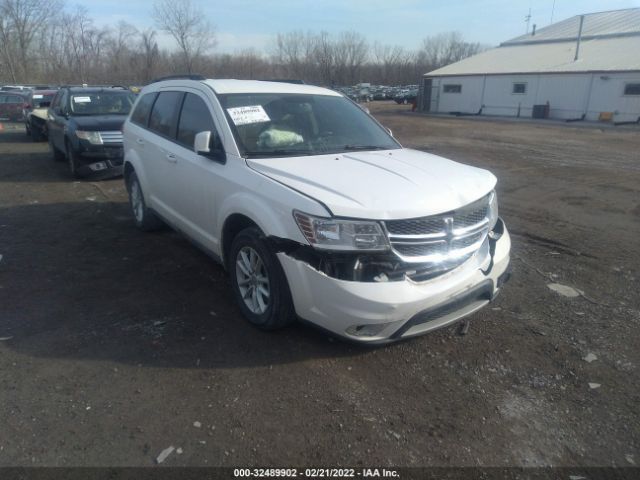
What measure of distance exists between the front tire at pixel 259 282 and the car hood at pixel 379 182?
530 millimetres

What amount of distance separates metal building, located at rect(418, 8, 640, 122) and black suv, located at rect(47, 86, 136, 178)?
26.8m

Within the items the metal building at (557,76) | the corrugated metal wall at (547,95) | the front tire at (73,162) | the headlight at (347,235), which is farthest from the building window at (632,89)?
the headlight at (347,235)

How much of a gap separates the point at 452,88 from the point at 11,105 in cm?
2959

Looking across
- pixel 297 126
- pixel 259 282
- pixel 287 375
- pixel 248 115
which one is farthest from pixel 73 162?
pixel 287 375

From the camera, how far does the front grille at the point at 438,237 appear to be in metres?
3.00

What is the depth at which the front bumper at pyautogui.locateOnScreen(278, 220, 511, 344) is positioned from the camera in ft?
9.50

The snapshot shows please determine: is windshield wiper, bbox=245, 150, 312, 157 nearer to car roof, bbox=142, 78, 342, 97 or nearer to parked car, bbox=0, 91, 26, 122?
car roof, bbox=142, 78, 342, 97

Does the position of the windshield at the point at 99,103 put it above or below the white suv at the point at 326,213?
above

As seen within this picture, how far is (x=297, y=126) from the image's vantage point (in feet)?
14.2

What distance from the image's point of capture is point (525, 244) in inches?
232

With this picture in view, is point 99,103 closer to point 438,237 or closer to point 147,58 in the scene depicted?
point 438,237

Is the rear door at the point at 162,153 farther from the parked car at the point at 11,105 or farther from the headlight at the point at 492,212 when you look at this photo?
the parked car at the point at 11,105

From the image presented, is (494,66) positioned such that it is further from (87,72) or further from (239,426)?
(87,72)

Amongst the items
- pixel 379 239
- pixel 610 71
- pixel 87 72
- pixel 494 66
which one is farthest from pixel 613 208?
pixel 87 72
